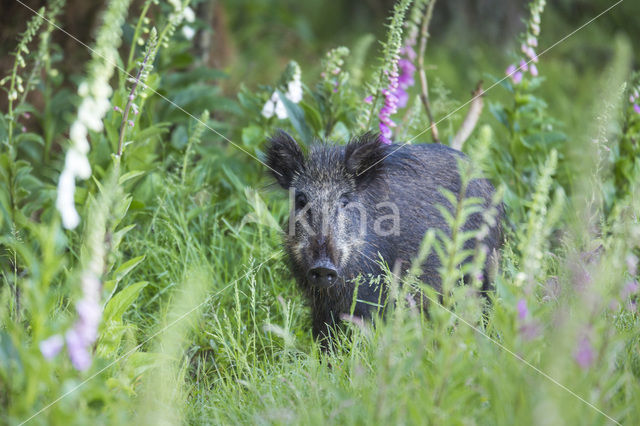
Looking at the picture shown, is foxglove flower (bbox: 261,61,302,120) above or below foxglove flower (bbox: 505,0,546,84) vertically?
below

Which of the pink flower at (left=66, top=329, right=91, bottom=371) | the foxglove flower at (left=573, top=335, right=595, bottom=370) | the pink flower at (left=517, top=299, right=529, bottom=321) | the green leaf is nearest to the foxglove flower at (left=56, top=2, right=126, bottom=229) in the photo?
the pink flower at (left=66, top=329, right=91, bottom=371)

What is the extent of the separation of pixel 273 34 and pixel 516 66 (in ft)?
24.1

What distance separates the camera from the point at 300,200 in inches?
171

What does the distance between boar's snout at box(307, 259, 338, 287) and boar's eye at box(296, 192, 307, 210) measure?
2.00 feet

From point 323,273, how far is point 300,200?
700mm

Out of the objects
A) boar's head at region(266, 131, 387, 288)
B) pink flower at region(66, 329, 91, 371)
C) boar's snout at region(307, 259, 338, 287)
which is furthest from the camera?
boar's head at region(266, 131, 387, 288)

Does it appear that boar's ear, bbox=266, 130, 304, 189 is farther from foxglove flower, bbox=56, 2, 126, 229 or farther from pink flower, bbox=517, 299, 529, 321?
pink flower, bbox=517, 299, 529, 321

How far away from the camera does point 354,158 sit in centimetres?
421

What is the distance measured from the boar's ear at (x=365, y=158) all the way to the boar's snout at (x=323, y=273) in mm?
727

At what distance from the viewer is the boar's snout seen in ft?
12.4

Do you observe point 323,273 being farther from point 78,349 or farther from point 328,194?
point 78,349

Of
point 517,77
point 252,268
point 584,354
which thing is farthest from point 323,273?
point 517,77

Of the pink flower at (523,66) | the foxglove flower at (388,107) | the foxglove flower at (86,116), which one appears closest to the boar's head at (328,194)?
the foxglove flower at (388,107)

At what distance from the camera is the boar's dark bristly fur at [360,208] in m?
4.12
